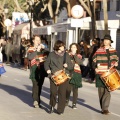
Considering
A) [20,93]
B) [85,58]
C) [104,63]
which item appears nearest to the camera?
[104,63]

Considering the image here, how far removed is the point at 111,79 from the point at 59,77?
1.13m

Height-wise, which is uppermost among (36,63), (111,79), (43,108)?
(36,63)

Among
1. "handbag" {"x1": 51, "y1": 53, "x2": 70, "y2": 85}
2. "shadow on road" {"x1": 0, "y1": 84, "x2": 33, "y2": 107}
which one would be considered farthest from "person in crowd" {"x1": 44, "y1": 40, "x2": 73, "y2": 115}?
"shadow on road" {"x1": 0, "y1": 84, "x2": 33, "y2": 107}

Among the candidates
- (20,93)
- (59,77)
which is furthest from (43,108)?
(20,93)

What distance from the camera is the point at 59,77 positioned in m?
12.7

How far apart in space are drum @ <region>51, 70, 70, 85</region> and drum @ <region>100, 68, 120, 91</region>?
0.81 meters

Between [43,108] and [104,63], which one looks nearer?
[104,63]

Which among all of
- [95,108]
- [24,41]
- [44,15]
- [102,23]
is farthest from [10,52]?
[95,108]

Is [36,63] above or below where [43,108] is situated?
above

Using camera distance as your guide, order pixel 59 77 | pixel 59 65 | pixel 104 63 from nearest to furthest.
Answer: pixel 59 77, pixel 59 65, pixel 104 63

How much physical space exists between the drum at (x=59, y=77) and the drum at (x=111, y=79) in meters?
0.81

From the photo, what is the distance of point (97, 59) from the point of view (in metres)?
13.1

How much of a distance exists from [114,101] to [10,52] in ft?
81.6

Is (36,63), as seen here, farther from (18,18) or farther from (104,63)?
(18,18)
